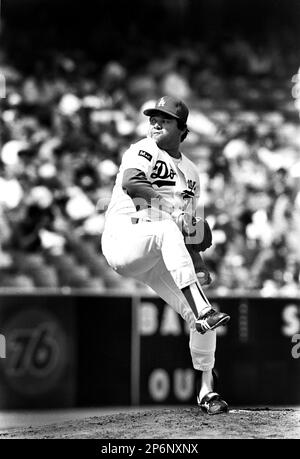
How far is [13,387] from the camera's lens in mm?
7859

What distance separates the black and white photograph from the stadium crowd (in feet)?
0.05

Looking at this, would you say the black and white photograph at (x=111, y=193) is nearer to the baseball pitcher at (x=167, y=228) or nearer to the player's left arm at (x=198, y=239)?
the baseball pitcher at (x=167, y=228)

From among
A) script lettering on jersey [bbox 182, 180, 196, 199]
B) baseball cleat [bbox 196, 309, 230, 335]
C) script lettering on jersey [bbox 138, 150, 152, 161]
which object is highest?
script lettering on jersey [bbox 138, 150, 152, 161]

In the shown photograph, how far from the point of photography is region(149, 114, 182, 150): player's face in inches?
170

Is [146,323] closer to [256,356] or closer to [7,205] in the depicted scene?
[256,356]

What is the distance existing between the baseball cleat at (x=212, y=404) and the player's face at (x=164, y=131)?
47.6 inches

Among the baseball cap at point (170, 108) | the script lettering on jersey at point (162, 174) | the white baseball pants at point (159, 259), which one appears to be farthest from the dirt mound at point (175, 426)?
the baseball cap at point (170, 108)

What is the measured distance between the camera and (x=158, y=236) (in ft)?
13.5

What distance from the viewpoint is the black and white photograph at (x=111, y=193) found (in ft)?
26.0

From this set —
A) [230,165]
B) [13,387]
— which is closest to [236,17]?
[230,165]

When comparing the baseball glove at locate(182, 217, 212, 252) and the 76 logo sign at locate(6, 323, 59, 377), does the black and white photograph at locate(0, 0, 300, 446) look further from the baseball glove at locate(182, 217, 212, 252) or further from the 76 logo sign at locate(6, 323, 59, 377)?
the baseball glove at locate(182, 217, 212, 252)

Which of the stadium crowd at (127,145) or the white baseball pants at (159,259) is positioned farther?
the stadium crowd at (127,145)

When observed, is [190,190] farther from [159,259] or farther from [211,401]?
[211,401]

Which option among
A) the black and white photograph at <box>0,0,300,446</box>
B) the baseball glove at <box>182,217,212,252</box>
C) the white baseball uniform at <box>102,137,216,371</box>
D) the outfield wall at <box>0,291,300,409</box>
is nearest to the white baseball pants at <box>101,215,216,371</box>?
the white baseball uniform at <box>102,137,216,371</box>
